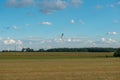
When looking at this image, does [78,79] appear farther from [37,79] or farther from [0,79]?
[0,79]

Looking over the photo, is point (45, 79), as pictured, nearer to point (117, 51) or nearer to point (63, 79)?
point (63, 79)

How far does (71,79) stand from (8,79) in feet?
17.7

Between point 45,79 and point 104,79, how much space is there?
5.01 meters

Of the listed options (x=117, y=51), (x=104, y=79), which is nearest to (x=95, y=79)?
(x=104, y=79)

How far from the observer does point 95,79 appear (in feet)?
94.5

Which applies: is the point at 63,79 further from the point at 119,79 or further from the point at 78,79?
the point at 119,79

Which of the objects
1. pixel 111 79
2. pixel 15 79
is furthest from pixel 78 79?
pixel 15 79

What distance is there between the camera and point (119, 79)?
94.6 ft

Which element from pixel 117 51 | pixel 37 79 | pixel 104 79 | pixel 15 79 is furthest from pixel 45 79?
pixel 117 51

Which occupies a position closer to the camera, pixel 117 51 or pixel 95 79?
pixel 95 79

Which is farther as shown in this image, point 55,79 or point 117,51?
point 117,51

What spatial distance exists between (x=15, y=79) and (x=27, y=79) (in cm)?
102

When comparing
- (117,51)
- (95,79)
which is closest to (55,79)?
(95,79)

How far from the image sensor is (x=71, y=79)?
95.2ft
